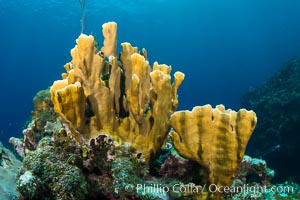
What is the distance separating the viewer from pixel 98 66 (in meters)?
3.07

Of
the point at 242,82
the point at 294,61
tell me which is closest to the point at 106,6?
the point at 294,61

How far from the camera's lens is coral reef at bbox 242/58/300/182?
12664mm

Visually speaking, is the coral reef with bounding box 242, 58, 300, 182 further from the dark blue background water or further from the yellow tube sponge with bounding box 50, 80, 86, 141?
the dark blue background water

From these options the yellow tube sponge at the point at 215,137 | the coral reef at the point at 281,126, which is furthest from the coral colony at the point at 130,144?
the coral reef at the point at 281,126

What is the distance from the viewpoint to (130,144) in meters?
3.10

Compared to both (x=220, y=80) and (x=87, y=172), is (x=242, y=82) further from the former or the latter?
(x=87, y=172)

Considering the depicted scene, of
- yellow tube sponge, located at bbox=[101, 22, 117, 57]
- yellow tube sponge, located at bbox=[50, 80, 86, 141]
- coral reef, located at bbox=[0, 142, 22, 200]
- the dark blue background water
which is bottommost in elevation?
coral reef, located at bbox=[0, 142, 22, 200]

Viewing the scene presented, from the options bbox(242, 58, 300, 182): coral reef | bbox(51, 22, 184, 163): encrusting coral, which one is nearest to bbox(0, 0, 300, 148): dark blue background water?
bbox(242, 58, 300, 182): coral reef

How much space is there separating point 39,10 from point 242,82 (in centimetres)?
7030

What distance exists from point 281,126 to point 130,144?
11.8 meters

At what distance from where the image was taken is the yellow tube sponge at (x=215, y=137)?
2539mm

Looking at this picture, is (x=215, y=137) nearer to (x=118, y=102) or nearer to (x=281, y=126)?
(x=118, y=102)

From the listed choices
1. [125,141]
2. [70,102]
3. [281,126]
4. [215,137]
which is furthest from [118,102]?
[281,126]

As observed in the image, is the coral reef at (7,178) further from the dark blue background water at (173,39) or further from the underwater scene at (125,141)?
the dark blue background water at (173,39)
